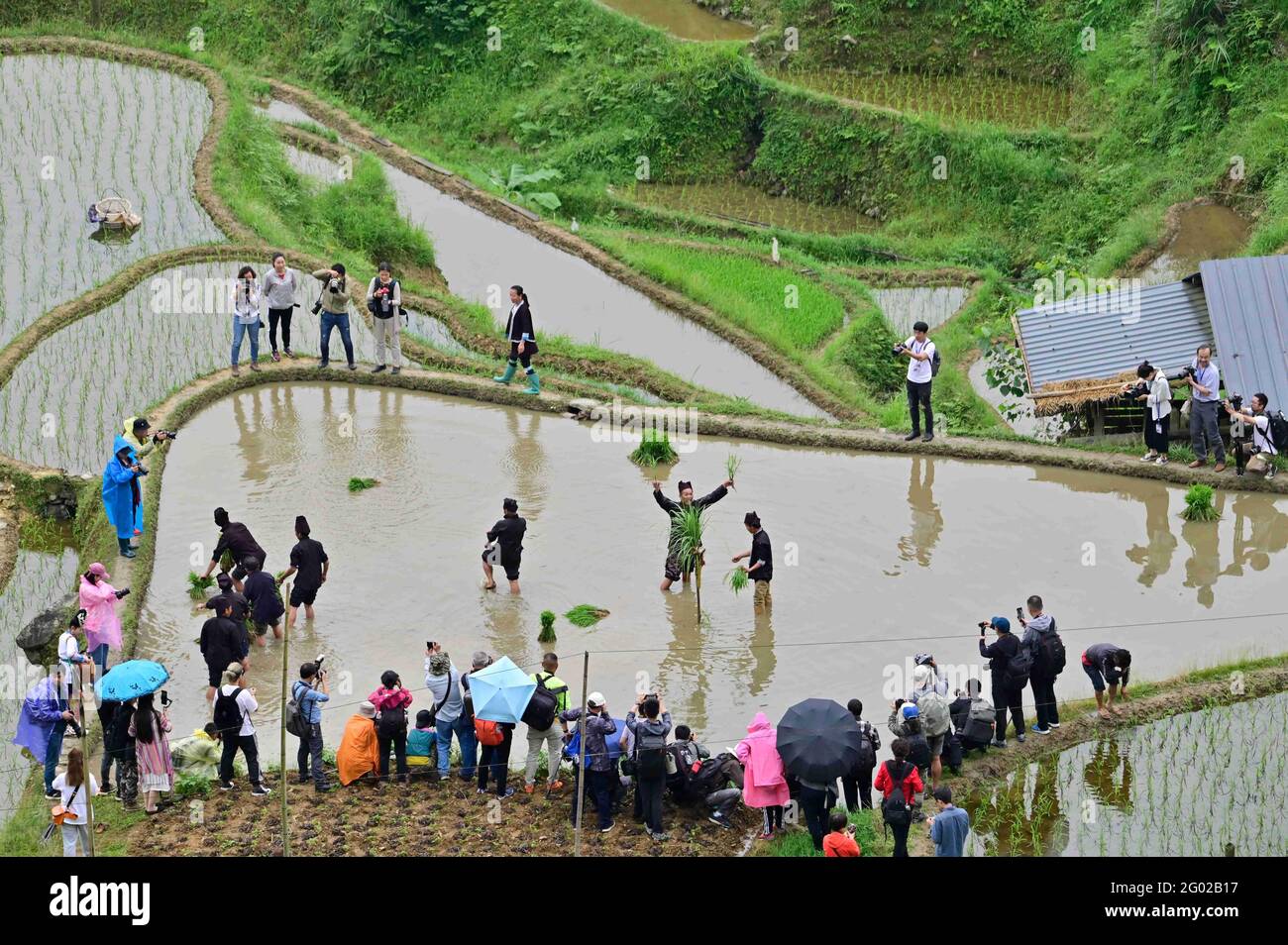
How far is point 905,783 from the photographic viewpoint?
523 inches

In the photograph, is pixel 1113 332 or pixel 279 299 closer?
pixel 1113 332

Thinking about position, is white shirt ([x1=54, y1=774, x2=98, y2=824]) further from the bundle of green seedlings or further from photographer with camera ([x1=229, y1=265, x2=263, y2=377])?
photographer with camera ([x1=229, y1=265, x2=263, y2=377])

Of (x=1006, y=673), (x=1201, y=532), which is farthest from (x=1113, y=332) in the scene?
(x=1006, y=673)

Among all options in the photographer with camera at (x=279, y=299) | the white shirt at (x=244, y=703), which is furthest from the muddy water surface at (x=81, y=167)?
the white shirt at (x=244, y=703)

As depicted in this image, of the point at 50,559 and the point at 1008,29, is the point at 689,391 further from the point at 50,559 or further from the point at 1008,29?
the point at 1008,29

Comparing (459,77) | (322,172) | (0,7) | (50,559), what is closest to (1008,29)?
(459,77)

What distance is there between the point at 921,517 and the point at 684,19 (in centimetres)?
1882

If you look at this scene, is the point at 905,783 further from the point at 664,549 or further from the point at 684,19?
the point at 684,19

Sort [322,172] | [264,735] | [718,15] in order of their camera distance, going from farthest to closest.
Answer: [718,15] → [322,172] → [264,735]

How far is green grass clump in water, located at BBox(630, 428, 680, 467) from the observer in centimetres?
1993

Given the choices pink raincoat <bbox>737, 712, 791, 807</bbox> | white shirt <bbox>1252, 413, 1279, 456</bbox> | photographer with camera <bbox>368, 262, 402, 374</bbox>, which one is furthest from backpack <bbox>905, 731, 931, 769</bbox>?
photographer with camera <bbox>368, 262, 402, 374</bbox>

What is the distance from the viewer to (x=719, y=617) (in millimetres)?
16906

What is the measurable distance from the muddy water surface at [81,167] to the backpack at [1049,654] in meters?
13.8

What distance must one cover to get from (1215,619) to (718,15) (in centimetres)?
2164
